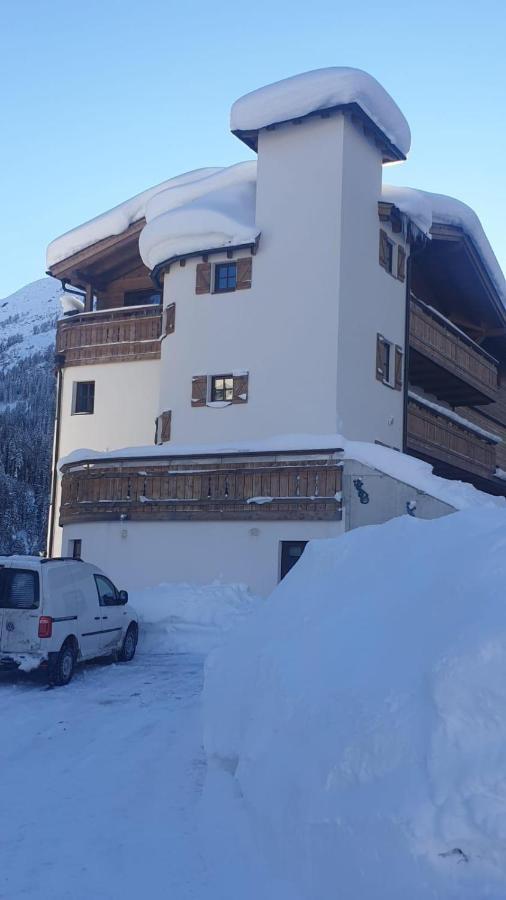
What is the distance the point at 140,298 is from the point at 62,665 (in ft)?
67.4

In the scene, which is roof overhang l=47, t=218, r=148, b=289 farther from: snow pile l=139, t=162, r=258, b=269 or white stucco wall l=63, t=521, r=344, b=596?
white stucco wall l=63, t=521, r=344, b=596

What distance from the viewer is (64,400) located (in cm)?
3073

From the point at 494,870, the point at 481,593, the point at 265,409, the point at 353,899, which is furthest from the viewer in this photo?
the point at 265,409

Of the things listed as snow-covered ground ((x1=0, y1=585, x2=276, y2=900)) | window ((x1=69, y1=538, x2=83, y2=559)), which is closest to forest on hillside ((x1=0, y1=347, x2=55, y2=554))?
window ((x1=69, y1=538, x2=83, y2=559))

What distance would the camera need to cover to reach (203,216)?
2545 cm

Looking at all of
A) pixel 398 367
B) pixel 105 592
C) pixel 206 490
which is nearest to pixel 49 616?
pixel 105 592

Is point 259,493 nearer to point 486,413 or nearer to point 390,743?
point 390,743

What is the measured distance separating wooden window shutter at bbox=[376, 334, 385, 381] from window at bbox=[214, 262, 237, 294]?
13.1 ft

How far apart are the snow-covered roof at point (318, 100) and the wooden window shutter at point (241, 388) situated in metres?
6.50

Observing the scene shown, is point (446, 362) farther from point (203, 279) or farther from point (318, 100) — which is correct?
point (318, 100)

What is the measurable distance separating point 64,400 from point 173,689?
19371 millimetres

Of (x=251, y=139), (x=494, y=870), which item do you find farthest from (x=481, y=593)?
(x=251, y=139)

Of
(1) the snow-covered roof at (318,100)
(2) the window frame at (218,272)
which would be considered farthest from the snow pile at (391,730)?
(1) the snow-covered roof at (318,100)

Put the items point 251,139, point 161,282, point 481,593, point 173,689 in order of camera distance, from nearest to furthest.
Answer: point 481,593, point 173,689, point 251,139, point 161,282
